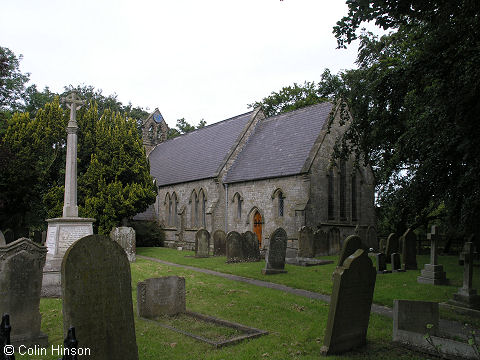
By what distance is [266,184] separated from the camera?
78.5 feet

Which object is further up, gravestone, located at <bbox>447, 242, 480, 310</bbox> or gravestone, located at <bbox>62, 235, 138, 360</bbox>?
gravestone, located at <bbox>62, 235, 138, 360</bbox>

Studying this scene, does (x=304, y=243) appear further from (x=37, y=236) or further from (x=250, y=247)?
(x=37, y=236)

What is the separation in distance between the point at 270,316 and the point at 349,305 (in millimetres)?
2525

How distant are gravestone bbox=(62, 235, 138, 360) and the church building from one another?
14.9 m

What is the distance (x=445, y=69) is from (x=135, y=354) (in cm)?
755

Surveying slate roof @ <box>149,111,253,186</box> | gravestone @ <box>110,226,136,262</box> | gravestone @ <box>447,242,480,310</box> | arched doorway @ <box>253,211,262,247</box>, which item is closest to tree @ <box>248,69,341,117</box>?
slate roof @ <box>149,111,253,186</box>

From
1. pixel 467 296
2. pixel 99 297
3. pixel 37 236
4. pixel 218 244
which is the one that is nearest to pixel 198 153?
pixel 218 244

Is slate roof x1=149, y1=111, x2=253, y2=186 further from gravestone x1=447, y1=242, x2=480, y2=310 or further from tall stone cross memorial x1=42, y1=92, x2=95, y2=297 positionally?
gravestone x1=447, y1=242, x2=480, y2=310

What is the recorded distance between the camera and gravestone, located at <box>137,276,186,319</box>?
798 centimetres

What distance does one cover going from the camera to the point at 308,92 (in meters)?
40.5

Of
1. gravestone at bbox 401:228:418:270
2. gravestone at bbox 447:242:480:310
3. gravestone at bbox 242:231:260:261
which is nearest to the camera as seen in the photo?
gravestone at bbox 447:242:480:310

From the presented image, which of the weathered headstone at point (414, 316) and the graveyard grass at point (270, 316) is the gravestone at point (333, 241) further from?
the weathered headstone at point (414, 316)

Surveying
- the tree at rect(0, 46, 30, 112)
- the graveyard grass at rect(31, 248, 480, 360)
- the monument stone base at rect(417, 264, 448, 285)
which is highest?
the tree at rect(0, 46, 30, 112)

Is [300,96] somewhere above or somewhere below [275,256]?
above
